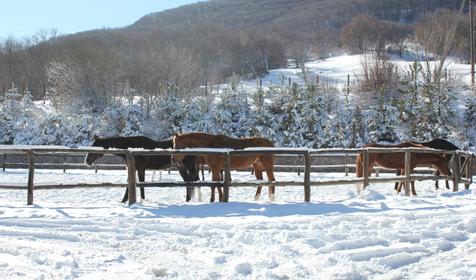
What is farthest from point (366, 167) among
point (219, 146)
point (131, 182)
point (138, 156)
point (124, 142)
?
point (124, 142)

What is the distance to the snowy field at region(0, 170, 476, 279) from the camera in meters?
4.46

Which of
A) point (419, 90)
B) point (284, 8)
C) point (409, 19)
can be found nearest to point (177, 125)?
point (419, 90)

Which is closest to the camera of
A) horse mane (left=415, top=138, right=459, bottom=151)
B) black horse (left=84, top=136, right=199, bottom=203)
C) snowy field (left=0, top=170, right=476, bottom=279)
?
snowy field (left=0, top=170, right=476, bottom=279)

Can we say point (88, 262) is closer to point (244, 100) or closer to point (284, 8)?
point (244, 100)

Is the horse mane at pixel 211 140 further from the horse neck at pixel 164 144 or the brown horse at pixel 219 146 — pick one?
the horse neck at pixel 164 144

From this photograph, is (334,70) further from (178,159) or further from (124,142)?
(178,159)

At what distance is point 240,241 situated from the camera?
557 cm

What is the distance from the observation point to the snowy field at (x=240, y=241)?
14.6ft

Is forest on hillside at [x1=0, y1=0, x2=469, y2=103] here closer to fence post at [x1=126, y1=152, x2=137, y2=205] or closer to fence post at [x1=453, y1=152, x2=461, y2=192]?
fence post at [x1=453, y1=152, x2=461, y2=192]

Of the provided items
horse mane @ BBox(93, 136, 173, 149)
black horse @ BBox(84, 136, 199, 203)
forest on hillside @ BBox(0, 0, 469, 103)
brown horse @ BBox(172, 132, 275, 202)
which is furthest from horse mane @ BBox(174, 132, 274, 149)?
forest on hillside @ BBox(0, 0, 469, 103)

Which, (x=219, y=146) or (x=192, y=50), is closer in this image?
(x=219, y=146)

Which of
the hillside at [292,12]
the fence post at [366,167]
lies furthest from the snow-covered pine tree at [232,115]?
the hillside at [292,12]

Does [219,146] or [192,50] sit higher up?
[192,50]

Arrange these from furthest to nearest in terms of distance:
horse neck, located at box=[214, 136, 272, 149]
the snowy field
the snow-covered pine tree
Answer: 1. the snow-covered pine tree
2. horse neck, located at box=[214, 136, 272, 149]
3. the snowy field
